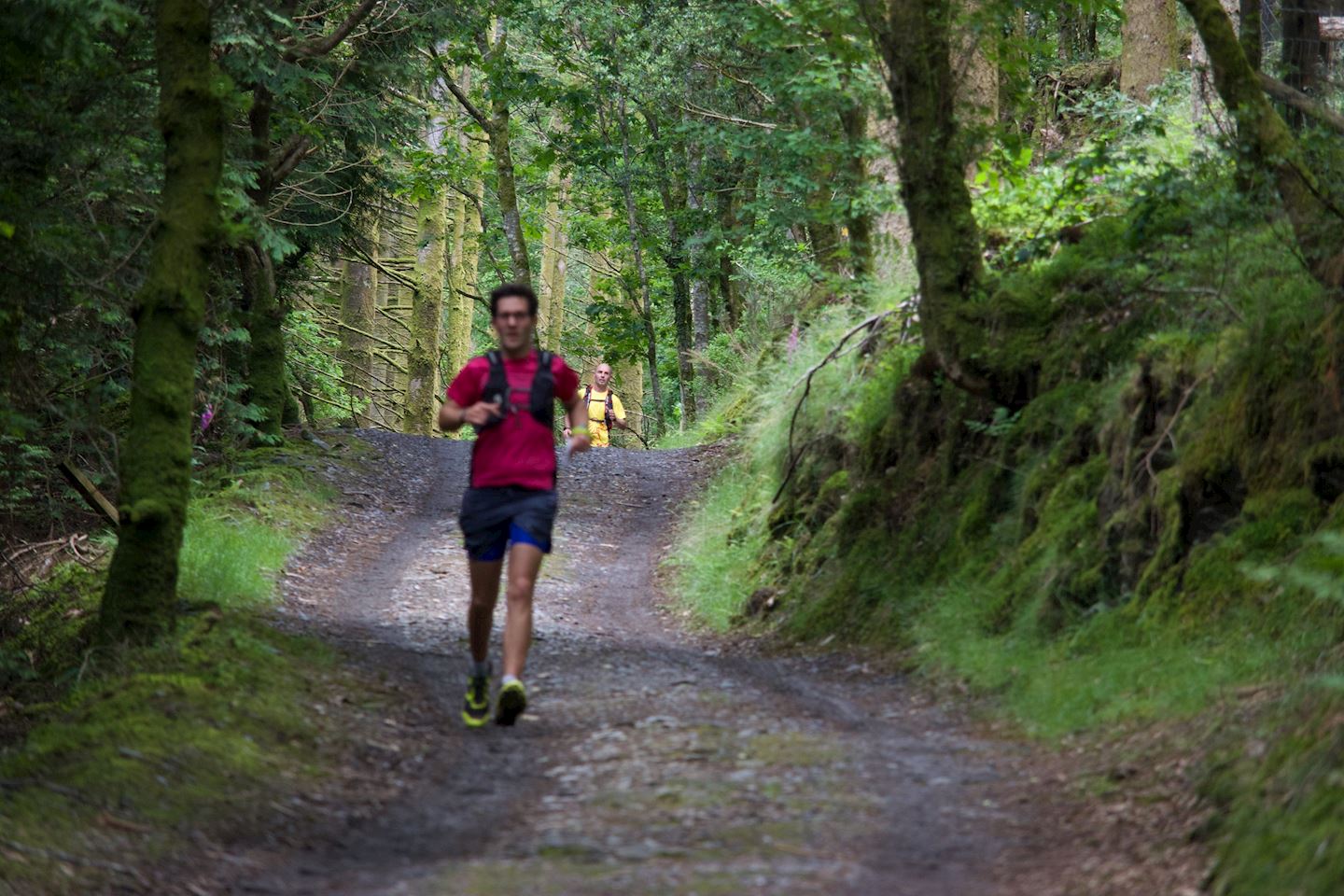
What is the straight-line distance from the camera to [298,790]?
21.1 ft

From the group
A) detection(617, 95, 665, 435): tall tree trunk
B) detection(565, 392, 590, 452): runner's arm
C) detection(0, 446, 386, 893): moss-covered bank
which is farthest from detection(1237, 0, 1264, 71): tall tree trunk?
detection(617, 95, 665, 435): tall tree trunk

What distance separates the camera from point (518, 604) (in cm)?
759

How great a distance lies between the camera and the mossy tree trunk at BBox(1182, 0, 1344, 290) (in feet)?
25.4

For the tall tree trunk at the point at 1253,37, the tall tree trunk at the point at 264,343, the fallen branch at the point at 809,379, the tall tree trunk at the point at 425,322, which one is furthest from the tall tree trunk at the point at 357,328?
the tall tree trunk at the point at 1253,37

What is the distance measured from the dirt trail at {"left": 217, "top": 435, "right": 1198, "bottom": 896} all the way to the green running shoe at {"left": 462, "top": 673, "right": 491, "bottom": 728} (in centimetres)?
7

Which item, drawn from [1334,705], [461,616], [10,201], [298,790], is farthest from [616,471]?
[1334,705]

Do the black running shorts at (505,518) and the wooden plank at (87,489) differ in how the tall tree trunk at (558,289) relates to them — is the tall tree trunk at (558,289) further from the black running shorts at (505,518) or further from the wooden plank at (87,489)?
the black running shorts at (505,518)

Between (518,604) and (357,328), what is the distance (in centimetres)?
2194

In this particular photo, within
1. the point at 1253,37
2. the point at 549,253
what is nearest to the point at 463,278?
the point at 549,253

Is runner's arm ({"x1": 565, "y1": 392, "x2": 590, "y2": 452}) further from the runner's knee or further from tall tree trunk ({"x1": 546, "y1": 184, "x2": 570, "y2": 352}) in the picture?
tall tree trunk ({"x1": 546, "y1": 184, "x2": 570, "y2": 352})

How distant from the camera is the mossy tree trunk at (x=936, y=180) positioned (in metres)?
9.72

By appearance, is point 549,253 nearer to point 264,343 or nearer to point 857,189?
point 264,343

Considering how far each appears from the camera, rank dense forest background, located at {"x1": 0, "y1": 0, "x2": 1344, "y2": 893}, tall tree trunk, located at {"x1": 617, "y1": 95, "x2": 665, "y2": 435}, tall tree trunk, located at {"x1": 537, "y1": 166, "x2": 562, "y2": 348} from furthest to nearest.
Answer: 1. tall tree trunk, located at {"x1": 537, "y1": 166, "x2": 562, "y2": 348}
2. tall tree trunk, located at {"x1": 617, "y1": 95, "x2": 665, "y2": 435}
3. dense forest background, located at {"x1": 0, "y1": 0, "x2": 1344, "y2": 893}

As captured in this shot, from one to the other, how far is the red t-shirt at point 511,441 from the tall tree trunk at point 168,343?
6.80ft
